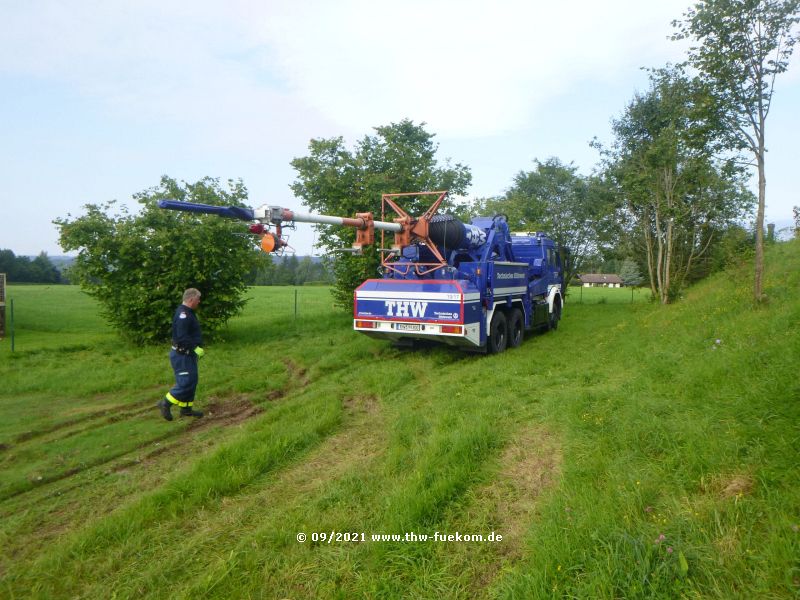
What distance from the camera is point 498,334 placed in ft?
34.9

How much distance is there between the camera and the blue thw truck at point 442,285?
30.0ft

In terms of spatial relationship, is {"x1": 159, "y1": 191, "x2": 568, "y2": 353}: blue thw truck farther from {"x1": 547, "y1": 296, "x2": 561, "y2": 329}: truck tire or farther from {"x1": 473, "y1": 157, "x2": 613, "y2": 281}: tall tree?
{"x1": 473, "y1": 157, "x2": 613, "y2": 281}: tall tree

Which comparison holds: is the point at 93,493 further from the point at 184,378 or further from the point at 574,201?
the point at 574,201

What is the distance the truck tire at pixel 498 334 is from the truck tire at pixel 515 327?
0.98 feet

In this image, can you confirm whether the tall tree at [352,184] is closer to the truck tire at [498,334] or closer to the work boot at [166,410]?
the truck tire at [498,334]

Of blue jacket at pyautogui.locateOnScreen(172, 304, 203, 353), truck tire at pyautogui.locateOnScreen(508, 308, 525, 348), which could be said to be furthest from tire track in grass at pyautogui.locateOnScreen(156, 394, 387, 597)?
truck tire at pyautogui.locateOnScreen(508, 308, 525, 348)

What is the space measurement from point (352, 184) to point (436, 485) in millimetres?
13050

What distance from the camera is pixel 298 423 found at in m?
5.84

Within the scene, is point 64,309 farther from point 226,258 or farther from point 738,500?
point 738,500

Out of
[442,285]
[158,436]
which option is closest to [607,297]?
[442,285]

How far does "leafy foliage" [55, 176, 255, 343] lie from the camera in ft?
37.3

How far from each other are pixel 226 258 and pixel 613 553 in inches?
432

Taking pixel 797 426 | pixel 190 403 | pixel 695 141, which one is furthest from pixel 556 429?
pixel 695 141

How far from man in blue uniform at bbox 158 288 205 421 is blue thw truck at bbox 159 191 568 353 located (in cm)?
237
